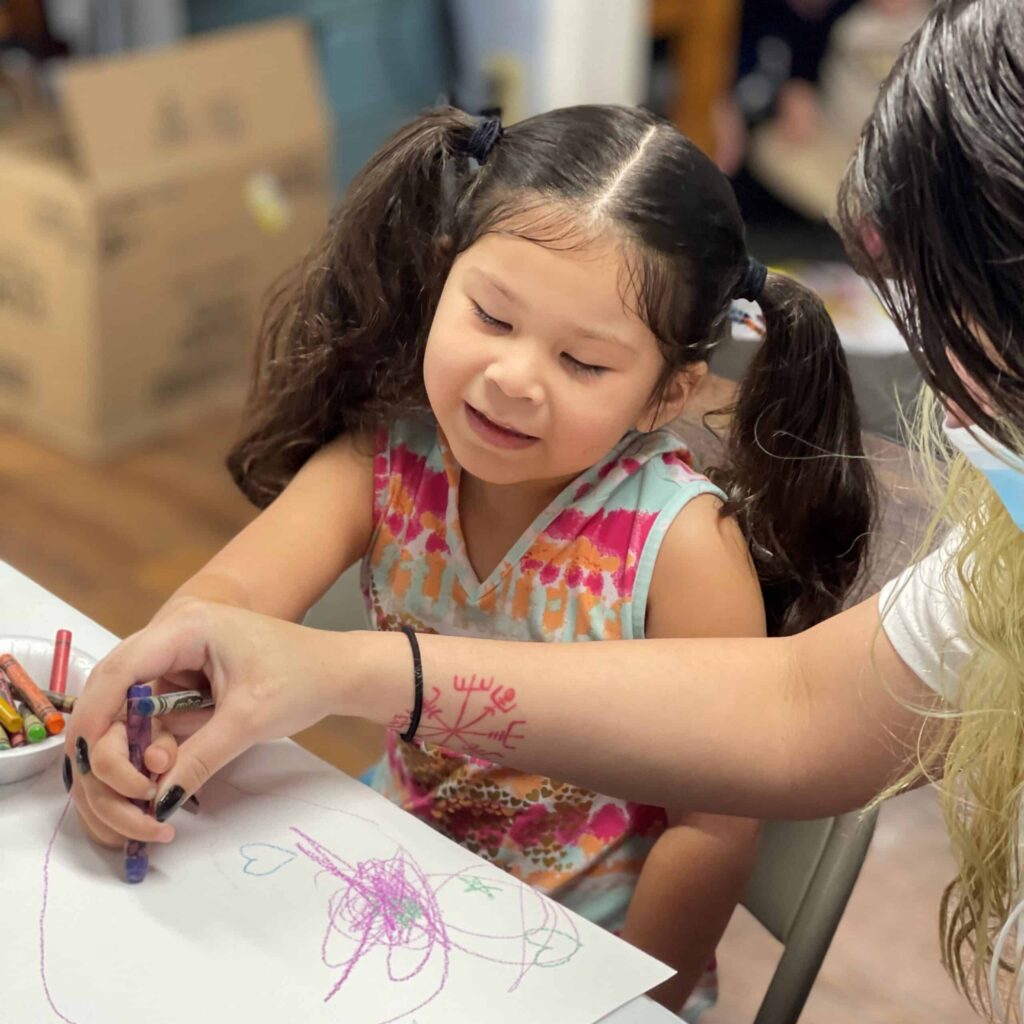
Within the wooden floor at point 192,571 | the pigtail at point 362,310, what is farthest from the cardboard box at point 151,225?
the pigtail at point 362,310

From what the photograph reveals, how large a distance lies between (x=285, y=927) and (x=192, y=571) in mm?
1566

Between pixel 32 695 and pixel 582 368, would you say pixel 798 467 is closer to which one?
pixel 582 368

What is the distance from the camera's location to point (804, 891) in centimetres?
94

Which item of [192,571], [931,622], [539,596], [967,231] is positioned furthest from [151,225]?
[967,231]

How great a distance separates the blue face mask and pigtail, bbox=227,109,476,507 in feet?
1.22

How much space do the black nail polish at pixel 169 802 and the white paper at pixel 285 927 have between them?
0.02 metres

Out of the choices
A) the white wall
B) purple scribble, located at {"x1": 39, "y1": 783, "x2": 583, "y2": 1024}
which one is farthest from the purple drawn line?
the white wall

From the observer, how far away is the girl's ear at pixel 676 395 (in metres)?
0.95

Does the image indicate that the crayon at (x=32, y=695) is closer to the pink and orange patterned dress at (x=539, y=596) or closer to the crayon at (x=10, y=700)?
the crayon at (x=10, y=700)

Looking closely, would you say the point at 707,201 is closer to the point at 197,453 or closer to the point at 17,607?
the point at 17,607

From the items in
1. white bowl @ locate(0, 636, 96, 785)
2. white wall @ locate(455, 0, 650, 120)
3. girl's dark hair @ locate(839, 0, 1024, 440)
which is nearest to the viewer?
girl's dark hair @ locate(839, 0, 1024, 440)

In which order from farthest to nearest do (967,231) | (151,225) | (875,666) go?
1. (151,225)
2. (875,666)
3. (967,231)

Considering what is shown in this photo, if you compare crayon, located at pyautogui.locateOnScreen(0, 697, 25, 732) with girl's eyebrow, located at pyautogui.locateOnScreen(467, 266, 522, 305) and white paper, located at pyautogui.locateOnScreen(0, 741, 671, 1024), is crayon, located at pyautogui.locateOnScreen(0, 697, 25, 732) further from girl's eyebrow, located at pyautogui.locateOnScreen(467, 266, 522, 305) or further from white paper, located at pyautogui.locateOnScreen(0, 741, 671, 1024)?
girl's eyebrow, located at pyautogui.locateOnScreen(467, 266, 522, 305)

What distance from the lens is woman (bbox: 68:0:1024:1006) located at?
26.1 inches
